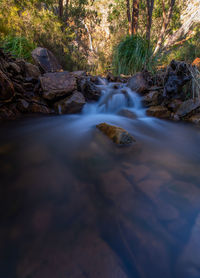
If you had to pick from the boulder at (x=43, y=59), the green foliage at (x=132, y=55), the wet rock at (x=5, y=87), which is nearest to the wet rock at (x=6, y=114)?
the wet rock at (x=5, y=87)

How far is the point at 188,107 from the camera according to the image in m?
3.24

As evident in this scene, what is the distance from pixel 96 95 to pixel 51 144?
292 centimetres

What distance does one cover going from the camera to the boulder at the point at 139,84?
4.38 metres

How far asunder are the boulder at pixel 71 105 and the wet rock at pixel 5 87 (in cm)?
105

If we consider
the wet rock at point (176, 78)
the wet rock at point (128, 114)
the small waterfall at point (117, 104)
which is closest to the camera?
the wet rock at point (176, 78)

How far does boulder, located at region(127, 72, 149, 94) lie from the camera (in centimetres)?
438

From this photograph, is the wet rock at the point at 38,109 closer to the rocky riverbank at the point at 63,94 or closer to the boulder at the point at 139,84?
the rocky riverbank at the point at 63,94

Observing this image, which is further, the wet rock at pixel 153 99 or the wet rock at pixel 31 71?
the wet rock at pixel 153 99

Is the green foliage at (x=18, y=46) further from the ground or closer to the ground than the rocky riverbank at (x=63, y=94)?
further from the ground

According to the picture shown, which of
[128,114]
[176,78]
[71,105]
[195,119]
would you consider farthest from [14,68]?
[195,119]

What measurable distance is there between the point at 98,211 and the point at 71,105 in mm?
3034

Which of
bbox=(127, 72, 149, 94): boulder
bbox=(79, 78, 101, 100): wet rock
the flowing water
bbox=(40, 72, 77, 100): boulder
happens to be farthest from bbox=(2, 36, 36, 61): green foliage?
the flowing water

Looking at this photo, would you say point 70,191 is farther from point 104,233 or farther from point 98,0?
point 98,0

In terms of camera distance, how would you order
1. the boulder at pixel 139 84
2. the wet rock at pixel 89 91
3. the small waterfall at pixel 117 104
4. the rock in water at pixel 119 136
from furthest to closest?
the boulder at pixel 139 84, the wet rock at pixel 89 91, the small waterfall at pixel 117 104, the rock in water at pixel 119 136
